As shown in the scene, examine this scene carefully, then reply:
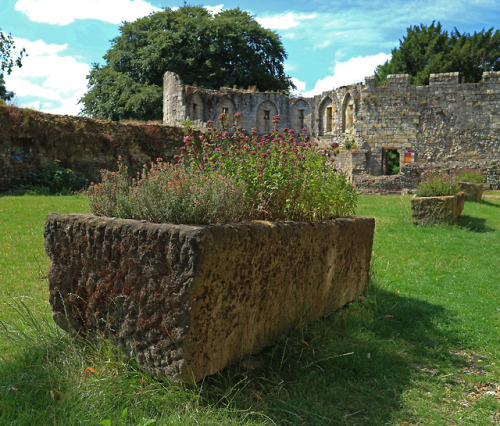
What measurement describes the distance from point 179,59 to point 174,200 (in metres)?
28.9

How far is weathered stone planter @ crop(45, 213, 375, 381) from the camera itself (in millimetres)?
2510

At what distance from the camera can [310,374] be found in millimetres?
3059

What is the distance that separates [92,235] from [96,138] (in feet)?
48.2

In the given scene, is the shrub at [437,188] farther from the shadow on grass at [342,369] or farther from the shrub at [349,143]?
the shrub at [349,143]

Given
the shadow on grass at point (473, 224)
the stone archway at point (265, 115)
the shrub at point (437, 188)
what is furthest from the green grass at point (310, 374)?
the stone archway at point (265, 115)

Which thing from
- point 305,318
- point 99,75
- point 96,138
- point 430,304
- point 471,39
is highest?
point 471,39

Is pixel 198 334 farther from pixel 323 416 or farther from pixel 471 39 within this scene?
pixel 471 39

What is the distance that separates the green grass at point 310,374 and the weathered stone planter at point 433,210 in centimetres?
432

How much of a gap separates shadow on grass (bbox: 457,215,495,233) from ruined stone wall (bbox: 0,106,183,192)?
1134 centimetres

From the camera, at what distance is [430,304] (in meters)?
4.84

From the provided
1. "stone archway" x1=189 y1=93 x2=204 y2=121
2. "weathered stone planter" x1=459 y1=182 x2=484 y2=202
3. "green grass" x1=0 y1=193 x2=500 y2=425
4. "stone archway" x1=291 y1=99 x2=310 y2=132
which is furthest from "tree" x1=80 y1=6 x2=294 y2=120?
"green grass" x1=0 y1=193 x2=500 y2=425

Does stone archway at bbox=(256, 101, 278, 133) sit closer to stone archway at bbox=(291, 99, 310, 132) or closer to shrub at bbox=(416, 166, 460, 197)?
stone archway at bbox=(291, 99, 310, 132)

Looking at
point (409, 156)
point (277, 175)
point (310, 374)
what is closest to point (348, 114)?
point (409, 156)

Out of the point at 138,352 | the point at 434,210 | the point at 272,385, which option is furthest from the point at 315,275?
the point at 434,210
